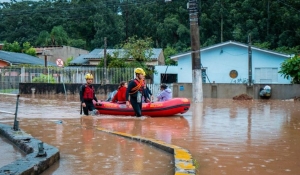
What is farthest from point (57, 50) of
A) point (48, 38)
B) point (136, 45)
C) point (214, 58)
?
point (214, 58)

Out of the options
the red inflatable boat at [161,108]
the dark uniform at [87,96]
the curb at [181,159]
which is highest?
the dark uniform at [87,96]

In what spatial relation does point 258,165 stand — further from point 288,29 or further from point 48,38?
point 48,38

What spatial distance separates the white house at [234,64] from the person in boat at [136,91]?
2034 cm

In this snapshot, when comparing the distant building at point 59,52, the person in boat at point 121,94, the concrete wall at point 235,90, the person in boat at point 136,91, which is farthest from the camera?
the distant building at point 59,52

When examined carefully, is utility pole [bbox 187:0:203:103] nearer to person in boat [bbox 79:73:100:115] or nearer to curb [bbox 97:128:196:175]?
person in boat [bbox 79:73:100:115]

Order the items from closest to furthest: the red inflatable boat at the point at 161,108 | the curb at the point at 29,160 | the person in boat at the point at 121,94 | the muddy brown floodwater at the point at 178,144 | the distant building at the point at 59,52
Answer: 1. the curb at the point at 29,160
2. the muddy brown floodwater at the point at 178,144
3. the red inflatable boat at the point at 161,108
4. the person in boat at the point at 121,94
5. the distant building at the point at 59,52

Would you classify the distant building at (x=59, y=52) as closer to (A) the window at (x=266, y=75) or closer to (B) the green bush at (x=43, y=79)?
(B) the green bush at (x=43, y=79)

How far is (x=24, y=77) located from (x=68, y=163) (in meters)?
28.0

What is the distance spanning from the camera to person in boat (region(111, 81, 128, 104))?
1552cm

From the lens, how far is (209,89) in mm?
29047

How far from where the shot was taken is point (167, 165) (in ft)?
21.4

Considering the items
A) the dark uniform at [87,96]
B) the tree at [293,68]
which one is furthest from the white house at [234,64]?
the dark uniform at [87,96]

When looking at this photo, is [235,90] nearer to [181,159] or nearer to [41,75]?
[41,75]

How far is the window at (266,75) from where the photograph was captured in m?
34.3
